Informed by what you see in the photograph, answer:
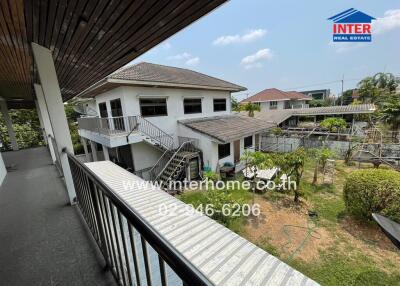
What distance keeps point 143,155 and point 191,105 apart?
12.6ft

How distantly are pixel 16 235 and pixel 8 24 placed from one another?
8.54 ft

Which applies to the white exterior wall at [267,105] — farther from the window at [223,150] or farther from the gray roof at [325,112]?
the window at [223,150]

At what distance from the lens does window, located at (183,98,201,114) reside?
10141mm

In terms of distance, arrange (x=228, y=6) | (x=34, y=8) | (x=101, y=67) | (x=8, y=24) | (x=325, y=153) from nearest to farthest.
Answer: (x=228, y=6) → (x=34, y=8) → (x=8, y=24) → (x=101, y=67) → (x=325, y=153)

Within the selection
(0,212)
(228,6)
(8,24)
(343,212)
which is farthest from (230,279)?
(343,212)

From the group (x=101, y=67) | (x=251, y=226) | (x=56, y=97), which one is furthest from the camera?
(x=251, y=226)

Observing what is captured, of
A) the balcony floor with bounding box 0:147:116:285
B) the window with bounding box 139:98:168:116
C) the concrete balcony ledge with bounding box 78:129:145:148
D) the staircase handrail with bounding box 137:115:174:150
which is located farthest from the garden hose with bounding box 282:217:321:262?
the window with bounding box 139:98:168:116

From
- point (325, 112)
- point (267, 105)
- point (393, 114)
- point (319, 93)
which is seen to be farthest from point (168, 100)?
point (319, 93)

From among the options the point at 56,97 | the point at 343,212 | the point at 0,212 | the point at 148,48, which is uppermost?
the point at 148,48

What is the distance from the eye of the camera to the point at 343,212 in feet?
19.2

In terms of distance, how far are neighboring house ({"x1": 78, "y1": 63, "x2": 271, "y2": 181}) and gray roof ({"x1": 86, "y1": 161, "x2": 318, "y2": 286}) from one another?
4119 mm

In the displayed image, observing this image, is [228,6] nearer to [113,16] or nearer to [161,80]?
[113,16]

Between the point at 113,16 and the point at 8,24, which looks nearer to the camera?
the point at 113,16

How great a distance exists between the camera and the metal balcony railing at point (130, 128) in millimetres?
7738
